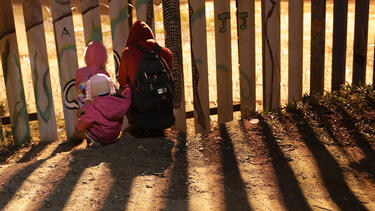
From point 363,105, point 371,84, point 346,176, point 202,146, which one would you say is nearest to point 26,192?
point 202,146

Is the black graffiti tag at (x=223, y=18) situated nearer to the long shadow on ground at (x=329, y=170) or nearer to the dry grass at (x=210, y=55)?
the long shadow on ground at (x=329, y=170)

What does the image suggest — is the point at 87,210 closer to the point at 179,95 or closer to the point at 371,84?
the point at 179,95

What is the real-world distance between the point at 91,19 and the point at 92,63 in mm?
563

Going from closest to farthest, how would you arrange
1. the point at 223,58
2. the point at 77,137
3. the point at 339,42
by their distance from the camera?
the point at 77,137 < the point at 223,58 < the point at 339,42

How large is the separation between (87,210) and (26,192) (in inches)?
20.7

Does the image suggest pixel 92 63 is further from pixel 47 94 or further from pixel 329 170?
pixel 329 170

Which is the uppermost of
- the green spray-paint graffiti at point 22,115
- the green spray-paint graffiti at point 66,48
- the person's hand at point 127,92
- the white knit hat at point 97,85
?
the green spray-paint graffiti at point 66,48

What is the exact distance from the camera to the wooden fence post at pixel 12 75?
14.0ft

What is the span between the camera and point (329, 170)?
3.76m

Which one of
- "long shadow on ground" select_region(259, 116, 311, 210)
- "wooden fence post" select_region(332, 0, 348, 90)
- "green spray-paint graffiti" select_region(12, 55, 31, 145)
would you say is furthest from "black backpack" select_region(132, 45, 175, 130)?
"wooden fence post" select_region(332, 0, 348, 90)

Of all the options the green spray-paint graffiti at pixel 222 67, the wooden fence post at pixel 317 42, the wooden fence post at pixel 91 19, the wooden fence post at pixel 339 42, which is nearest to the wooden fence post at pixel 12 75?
the wooden fence post at pixel 91 19

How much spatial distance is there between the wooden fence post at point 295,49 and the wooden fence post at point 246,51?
43 centimetres

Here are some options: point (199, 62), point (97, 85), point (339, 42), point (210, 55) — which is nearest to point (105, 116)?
point (97, 85)

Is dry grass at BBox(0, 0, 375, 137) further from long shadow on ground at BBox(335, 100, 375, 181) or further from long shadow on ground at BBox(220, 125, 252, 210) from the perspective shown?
long shadow on ground at BBox(220, 125, 252, 210)
